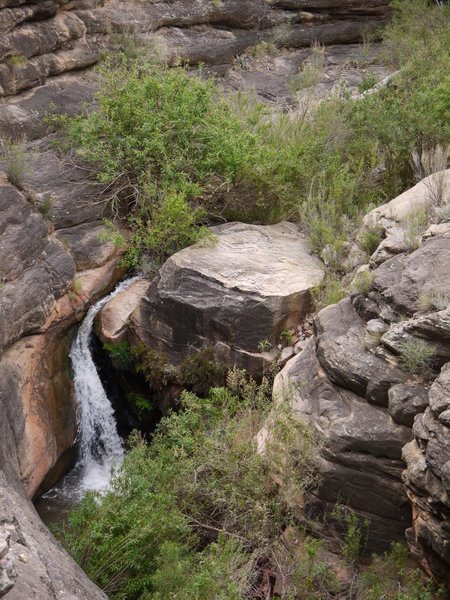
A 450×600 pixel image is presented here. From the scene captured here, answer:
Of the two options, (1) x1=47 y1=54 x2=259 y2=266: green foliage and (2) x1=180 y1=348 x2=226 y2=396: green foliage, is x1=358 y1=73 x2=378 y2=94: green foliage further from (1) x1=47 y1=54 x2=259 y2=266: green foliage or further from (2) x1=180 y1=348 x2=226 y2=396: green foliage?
(2) x1=180 y1=348 x2=226 y2=396: green foliage

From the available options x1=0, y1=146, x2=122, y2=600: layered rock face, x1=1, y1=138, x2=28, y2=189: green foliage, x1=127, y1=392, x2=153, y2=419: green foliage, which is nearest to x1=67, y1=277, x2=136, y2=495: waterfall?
x1=0, y1=146, x2=122, y2=600: layered rock face

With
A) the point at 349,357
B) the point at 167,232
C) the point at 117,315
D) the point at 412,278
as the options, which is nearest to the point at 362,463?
the point at 349,357

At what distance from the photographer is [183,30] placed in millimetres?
13344

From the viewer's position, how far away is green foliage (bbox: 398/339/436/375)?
6012mm

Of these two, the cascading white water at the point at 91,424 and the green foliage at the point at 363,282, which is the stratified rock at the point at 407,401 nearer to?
the green foliage at the point at 363,282

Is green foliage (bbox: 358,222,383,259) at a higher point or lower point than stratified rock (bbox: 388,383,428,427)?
higher

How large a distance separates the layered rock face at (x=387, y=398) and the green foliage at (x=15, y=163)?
467 cm

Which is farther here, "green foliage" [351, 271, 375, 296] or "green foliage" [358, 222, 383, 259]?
"green foliage" [358, 222, 383, 259]

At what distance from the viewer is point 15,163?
9.44 meters

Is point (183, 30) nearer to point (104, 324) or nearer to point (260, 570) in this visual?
point (104, 324)

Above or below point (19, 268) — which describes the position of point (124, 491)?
below

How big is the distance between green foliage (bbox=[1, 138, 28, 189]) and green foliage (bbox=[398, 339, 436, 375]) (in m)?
5.78

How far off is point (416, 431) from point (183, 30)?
10.1 meters

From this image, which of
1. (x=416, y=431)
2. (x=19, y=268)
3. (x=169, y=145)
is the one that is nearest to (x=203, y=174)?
(x=169, y=145)
